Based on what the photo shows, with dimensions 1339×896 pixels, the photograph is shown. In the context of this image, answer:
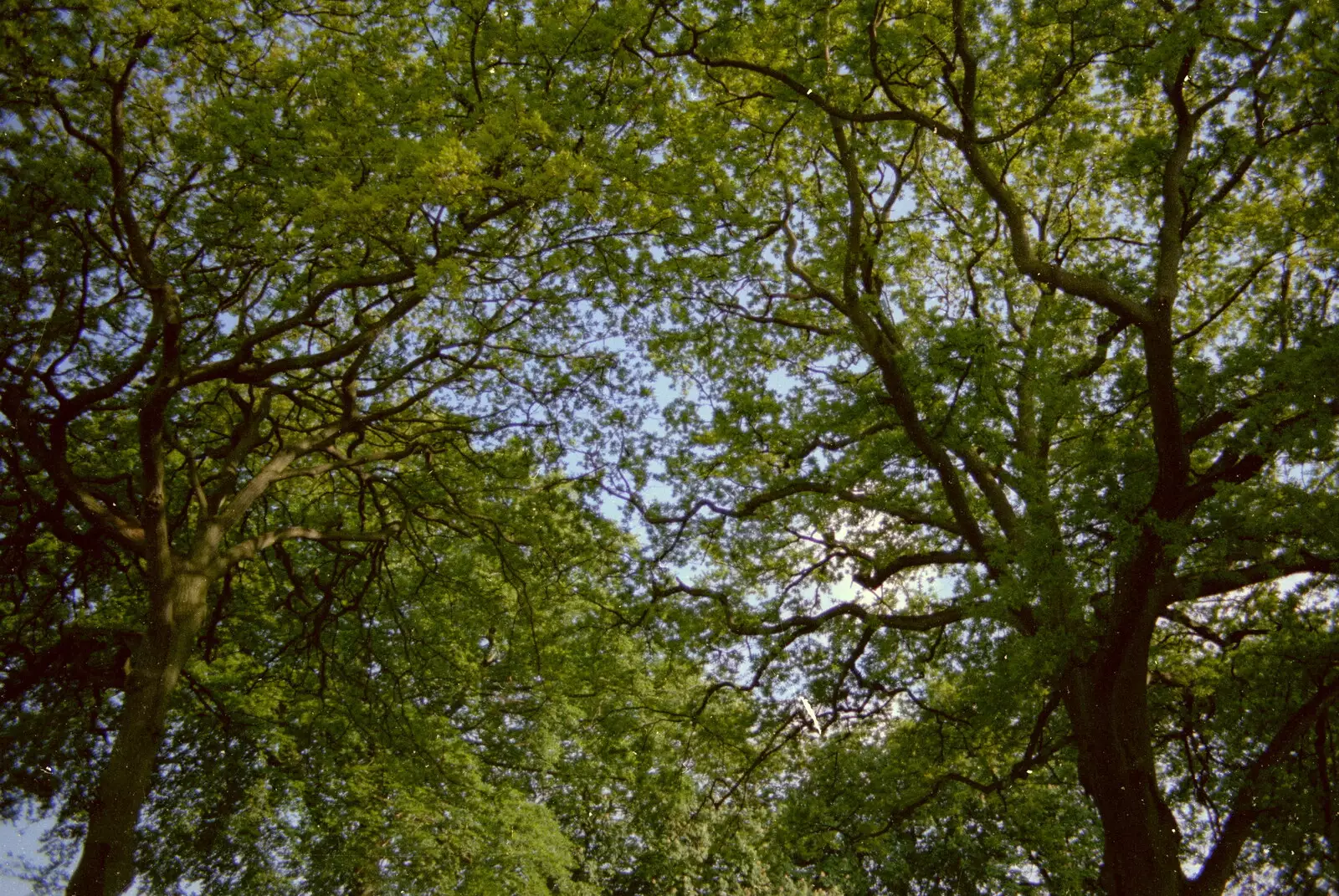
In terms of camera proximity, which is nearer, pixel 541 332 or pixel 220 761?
pixel 541 332

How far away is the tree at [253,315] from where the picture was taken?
277 inches

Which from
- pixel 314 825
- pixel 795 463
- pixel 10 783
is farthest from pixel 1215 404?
pixel 314 825

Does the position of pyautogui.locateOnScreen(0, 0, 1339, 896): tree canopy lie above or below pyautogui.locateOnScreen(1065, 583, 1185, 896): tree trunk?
above

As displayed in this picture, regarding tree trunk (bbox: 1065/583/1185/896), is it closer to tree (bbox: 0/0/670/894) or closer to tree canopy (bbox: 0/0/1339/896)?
tree canopy (bbox: 0/0/1339/896)

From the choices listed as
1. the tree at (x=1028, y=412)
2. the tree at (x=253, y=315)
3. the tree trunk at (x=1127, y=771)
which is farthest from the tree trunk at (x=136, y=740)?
the tree trunk at (x=1127, y=771)

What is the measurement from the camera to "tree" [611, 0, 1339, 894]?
7223 millimetres

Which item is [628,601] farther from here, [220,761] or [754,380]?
[220,761]

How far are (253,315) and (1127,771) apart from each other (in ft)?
32.3

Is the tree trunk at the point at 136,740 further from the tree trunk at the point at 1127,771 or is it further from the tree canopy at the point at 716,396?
the tree trunk at the point at 1127,771

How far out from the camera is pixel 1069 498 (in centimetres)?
809

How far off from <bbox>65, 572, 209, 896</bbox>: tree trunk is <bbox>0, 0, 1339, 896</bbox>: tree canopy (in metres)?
0.04

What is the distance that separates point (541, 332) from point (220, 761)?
10.5 metres

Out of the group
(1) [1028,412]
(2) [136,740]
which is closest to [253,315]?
(2) [136,740]

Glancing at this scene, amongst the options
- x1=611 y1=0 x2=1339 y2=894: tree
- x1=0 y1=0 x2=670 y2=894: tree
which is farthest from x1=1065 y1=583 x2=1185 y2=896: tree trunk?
x1=0 y1=0 x2=670 y2=894: tree
